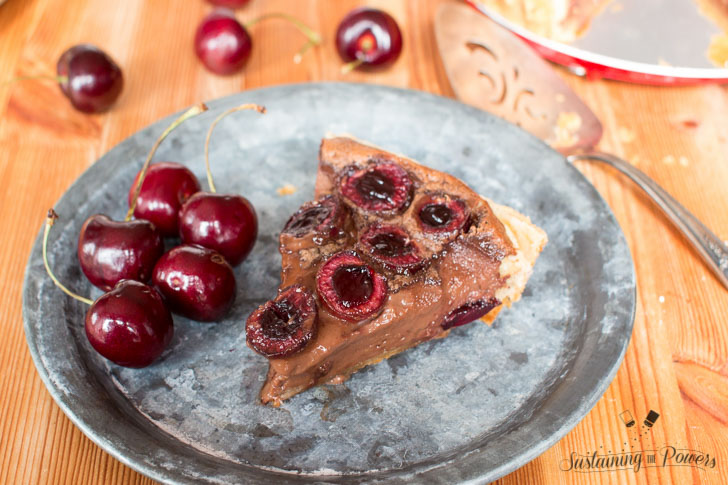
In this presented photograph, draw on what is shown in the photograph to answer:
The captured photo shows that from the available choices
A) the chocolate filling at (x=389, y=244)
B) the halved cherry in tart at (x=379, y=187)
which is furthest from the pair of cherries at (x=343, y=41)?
the chocolate filling at (x=389, y=244)

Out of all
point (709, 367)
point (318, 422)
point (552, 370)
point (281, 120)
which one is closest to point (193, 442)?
point (318, 422)

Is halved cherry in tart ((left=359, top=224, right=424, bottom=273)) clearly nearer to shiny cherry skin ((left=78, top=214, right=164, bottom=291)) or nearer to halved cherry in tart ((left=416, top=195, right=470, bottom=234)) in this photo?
halved cherry in tart ((left=416, top=195, right=470, bottom=234))

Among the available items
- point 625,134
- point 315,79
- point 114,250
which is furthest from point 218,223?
point 625,134

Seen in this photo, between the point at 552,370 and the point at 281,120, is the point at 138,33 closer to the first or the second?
the point at 281,120

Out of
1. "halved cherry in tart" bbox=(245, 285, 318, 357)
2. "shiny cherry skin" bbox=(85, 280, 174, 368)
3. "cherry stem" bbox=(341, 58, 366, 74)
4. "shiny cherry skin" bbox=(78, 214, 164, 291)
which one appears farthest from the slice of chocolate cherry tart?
"cherry stem" bbox=(341, 58, 366, 74)

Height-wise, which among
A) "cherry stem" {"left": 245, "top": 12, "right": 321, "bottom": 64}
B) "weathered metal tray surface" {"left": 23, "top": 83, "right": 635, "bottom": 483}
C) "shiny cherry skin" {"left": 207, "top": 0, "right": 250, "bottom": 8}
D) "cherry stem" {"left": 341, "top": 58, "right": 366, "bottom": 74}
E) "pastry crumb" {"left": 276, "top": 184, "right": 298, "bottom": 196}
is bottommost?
"weathered metal tray surface" {"left": 23, "top": 83, "right": 635, "bottom": 483}

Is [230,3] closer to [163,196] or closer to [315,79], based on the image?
[315,79]
